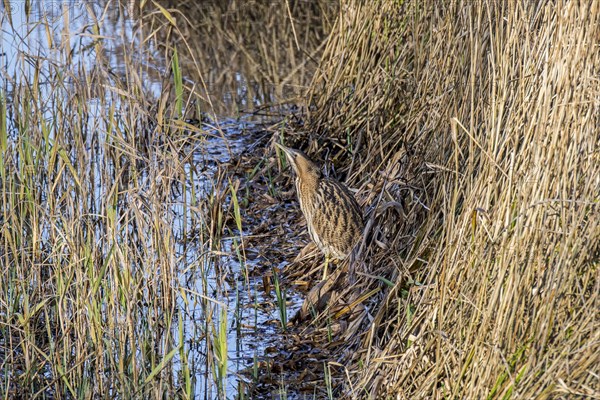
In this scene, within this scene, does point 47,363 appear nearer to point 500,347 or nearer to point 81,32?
point 81,32

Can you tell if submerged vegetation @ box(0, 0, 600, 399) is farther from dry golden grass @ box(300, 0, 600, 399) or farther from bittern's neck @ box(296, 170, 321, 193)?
bittern's neck @ box(296, 170, 321, 193)

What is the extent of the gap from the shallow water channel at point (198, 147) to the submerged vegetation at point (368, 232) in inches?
1.0

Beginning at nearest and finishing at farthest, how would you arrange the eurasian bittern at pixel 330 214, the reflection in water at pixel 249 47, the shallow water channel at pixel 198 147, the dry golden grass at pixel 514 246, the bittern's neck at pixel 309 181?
the dry golden grass at pixel 514 246, the shallow water channel at pixel 198 147, the eurasian bittern at pixel 330 214, the bittern's neck at pixel 309 181, the reflection in water at pixel 249 47

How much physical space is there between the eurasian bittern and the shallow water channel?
0.30 meters

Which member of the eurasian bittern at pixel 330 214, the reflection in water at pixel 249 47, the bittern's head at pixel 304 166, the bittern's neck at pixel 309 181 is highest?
the reflection in water at pixel 249 47

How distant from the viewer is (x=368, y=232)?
4215 mm

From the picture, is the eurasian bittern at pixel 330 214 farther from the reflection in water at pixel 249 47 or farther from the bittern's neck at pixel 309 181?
the reflection in water at pixel 249 47

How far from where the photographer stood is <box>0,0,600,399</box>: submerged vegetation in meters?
2.74

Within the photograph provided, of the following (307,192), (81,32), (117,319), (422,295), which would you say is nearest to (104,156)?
(81,32)

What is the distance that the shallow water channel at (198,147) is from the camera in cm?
361

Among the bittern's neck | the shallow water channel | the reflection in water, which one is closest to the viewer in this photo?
the shallow water channel

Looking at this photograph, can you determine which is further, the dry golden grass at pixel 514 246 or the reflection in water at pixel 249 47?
the reflection in water at pixel 249 47

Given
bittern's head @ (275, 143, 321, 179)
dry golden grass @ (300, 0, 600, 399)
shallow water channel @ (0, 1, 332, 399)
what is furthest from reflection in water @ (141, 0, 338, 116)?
dry golden grass @ (300, 0, 600, 399)

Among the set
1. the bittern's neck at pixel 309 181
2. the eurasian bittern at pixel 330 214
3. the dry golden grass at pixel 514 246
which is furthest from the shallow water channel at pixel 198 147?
the dry golden grass at pixel 514 246
